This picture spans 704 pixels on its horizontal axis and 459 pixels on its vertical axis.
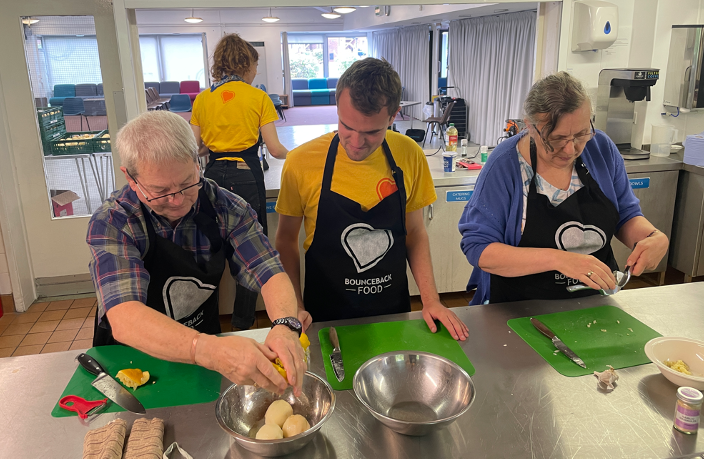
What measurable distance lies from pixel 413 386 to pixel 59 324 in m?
3.24

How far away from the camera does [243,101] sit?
10.2 feet

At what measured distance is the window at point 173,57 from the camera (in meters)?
15.2

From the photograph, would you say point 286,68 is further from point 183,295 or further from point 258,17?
point 183,295

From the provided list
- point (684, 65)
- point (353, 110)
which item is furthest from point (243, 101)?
point (684, 65)

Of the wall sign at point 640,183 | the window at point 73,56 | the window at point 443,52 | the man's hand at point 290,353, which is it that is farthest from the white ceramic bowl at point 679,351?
the window at point 443,52

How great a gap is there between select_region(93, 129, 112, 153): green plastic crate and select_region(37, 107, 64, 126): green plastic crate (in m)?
0.28

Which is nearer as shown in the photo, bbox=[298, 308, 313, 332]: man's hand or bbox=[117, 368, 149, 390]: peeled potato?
bbox=[117, 368, 149, 390]: peeled potato

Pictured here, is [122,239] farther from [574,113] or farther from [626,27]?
[626,27]

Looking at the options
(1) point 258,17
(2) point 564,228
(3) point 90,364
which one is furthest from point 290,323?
(1) point 258,17

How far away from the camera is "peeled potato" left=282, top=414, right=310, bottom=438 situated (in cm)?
110

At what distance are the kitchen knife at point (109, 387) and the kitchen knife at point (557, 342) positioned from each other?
114cm

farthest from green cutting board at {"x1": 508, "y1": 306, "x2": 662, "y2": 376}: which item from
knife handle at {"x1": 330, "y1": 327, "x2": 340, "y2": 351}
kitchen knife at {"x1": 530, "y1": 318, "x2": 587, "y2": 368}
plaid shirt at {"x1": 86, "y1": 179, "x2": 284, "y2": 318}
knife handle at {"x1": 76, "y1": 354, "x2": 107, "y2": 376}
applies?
knife handle at {"x1": 76, "y1": 354, "x2": 107, "y2": 376}

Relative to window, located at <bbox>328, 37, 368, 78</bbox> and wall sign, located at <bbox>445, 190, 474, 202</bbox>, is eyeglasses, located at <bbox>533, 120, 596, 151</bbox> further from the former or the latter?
window, located at <bbox>328, 37, 368, 78</bbox>

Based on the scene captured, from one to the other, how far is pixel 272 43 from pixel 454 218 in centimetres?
1366
